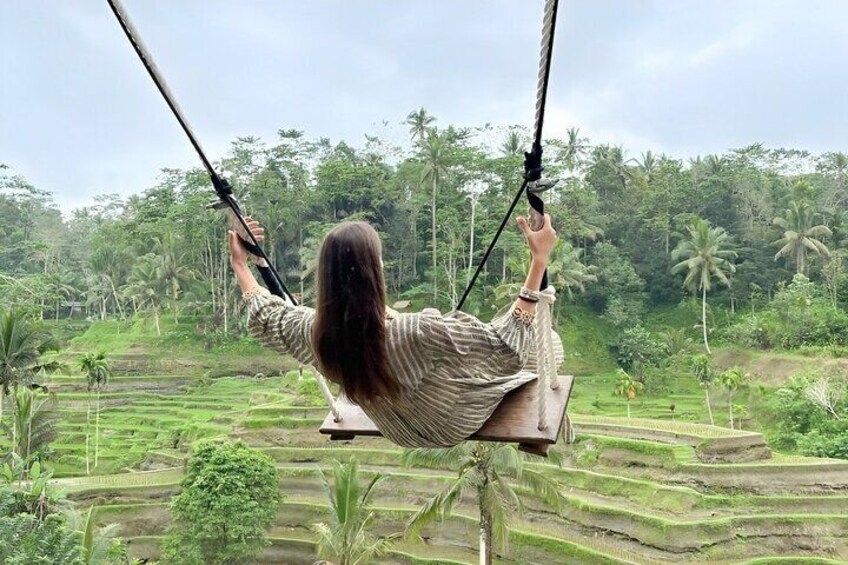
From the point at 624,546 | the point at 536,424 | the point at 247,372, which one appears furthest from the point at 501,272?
the point at 536,424

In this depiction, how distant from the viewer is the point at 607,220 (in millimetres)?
29047

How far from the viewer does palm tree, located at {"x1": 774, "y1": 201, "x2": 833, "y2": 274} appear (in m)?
24.2

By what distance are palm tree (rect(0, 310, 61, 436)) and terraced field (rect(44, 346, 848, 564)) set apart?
2.37 metres

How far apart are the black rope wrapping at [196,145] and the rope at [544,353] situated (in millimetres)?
615

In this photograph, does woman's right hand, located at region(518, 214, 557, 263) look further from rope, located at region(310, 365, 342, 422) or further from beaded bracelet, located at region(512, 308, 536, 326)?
rope, located at region(310, 365, 342, 422)

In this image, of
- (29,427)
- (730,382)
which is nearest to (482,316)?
(730,382)

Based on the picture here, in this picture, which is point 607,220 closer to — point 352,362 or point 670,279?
point 670,279

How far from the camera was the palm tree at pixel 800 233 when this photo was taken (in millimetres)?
24203

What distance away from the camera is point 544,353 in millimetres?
1600

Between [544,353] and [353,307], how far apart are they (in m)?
0.57

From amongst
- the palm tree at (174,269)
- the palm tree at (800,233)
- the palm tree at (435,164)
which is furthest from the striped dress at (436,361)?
the palm tree at (174,269)

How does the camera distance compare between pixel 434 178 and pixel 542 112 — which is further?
pixel 434 178

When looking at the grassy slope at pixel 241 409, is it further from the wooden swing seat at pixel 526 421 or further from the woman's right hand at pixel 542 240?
the woman's right hand at pixel 542 240

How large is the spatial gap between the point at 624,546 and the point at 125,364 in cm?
1961
